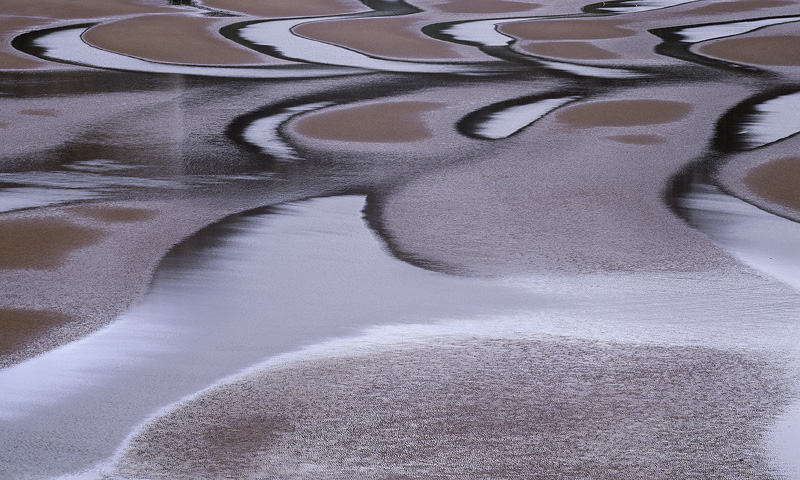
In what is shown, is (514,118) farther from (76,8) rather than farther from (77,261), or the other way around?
(76,8)

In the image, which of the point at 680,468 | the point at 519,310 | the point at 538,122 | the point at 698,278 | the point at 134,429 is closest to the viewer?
the point at 680,468

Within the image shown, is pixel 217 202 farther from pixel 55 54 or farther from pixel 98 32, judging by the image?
pixel 98 32

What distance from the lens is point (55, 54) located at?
11570 mm

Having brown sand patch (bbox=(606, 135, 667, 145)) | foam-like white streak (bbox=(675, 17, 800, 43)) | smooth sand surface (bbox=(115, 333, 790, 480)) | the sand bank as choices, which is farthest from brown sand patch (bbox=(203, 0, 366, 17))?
smooth sand surface (bbox=(115, 333, 790, 480))

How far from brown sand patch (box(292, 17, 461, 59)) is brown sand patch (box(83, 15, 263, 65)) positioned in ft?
4.41

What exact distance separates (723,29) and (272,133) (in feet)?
28.2

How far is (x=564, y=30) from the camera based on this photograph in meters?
13.7

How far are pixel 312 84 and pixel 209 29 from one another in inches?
174

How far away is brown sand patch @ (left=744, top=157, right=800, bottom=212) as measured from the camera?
5843 mm

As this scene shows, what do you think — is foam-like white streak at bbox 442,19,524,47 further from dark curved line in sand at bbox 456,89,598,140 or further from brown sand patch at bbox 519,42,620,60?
dark curved line in sand at bbox 456,89,598,140

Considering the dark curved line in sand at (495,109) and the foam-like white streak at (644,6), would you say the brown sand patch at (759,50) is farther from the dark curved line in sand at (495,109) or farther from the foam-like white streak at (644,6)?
the foam-like white streak at (644,6)

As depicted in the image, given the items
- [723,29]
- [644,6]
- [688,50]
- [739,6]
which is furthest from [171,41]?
[739,6]

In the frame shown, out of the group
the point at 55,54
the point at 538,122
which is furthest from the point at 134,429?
the point at 55,54

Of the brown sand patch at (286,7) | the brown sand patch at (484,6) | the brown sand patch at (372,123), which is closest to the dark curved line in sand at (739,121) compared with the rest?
the brown sand patch at (372,123)
